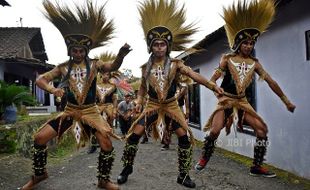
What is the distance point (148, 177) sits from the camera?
625 centimetres

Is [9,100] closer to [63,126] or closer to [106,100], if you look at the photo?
[106,100]

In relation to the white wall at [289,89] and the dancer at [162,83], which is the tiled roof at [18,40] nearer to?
the white wall at [289,89]

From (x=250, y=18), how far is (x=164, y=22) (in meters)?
1.26

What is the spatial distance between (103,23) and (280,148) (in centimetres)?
395

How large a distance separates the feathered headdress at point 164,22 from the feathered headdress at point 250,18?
72 cm

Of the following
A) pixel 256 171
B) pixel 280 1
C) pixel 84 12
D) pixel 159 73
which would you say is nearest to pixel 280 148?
pixel 256 171

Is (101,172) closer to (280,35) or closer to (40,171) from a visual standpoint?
(40,171)

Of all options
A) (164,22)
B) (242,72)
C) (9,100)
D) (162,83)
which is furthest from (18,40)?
(242,72)

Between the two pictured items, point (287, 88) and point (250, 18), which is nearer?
point (250, 18)

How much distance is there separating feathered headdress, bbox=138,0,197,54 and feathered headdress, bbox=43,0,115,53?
2.11ft

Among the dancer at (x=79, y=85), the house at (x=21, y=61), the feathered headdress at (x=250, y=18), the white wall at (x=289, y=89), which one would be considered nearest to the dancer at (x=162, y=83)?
the dancer at (x=79, y=85)

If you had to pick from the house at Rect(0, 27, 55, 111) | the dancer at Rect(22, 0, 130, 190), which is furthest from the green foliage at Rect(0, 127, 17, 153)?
the house at Rect(0, 27, 55, 111)

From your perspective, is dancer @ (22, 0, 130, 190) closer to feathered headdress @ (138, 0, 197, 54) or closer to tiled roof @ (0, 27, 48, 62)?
feathered headdress @ (138, 0, 197, 54)

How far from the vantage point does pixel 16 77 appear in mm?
18812
